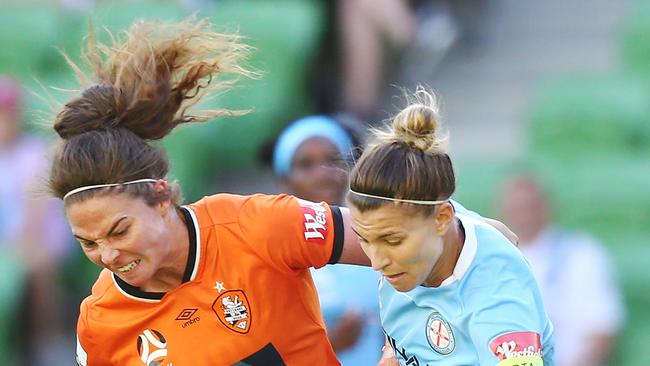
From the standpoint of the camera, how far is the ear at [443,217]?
296 cm

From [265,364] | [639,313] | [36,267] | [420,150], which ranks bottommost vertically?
[36,267]

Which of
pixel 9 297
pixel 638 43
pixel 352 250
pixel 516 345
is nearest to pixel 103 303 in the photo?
pixel 352 250

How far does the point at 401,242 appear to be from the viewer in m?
2.91

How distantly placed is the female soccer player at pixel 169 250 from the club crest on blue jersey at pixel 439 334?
31 centimetres

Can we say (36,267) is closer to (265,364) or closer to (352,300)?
(352,300)

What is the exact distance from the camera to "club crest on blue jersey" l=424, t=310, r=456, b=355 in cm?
299

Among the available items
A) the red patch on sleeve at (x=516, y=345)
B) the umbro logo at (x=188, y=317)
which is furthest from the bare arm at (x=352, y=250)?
the red patch on sleeve at (x=516, y=345)

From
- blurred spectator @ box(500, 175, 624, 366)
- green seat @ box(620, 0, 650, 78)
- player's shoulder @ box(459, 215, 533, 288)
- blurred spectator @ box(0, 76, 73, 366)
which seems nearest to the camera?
player's shoulder @ box(459, 215, 533, 288)

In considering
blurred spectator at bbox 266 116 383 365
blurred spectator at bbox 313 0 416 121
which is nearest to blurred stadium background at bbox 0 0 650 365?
blurred spectator at bbox 313 0 416 121

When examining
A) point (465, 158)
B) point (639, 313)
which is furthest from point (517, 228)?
point (465, 158)

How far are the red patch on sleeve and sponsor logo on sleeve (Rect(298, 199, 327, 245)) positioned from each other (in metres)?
0.65

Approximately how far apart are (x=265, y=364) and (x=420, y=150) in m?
0.71

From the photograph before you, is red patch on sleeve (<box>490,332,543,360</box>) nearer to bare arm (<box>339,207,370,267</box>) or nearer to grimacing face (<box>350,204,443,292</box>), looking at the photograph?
grimacing face (<box>350,204,443,292</box>)

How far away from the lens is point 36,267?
621 centimetres
